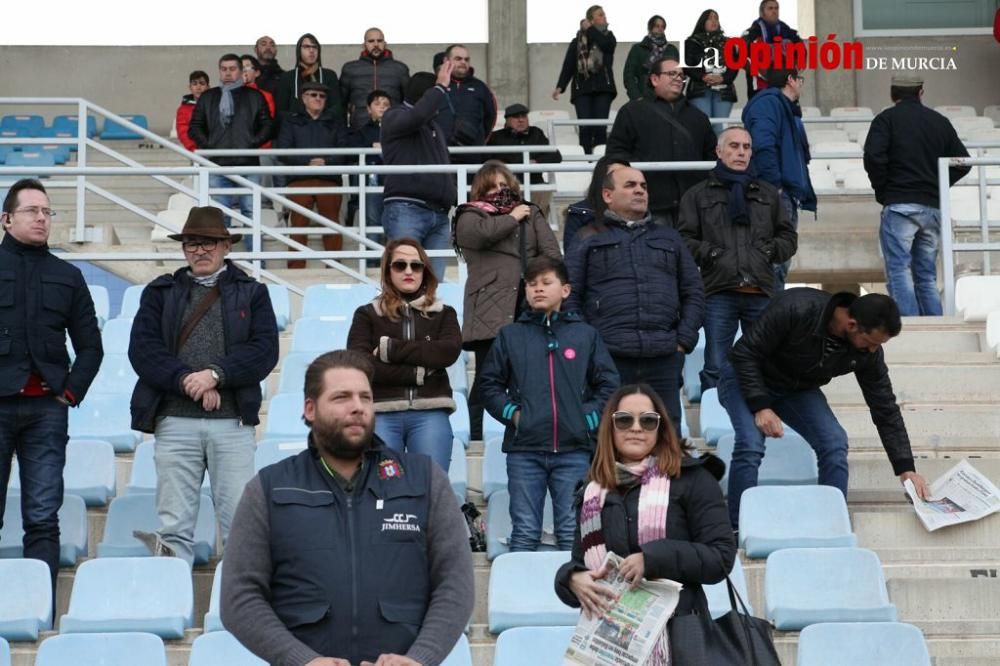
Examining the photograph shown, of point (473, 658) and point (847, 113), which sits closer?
point (473, 658)

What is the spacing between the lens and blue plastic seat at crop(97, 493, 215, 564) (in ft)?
25.0

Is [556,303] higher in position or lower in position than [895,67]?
lower

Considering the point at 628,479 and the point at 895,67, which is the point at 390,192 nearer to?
the point at 628,479

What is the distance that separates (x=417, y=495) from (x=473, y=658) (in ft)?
6.82

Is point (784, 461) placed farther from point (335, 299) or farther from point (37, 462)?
point (37, 462)

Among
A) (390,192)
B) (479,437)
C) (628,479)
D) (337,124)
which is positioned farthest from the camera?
(337,124)

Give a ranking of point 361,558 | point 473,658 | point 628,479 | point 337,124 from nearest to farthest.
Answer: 1. point 361,558
2. point 628,479
3. point 473,658
4. point 337,124

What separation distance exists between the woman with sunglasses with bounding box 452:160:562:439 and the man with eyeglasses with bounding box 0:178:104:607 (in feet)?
5.55

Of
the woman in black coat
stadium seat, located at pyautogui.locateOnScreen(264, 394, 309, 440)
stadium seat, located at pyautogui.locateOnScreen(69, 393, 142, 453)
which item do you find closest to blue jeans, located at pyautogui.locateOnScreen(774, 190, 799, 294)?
stadium seat, located at pyautogui.locateOnScreen(264, 394, 309, 440)

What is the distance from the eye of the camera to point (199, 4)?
61.1 feet

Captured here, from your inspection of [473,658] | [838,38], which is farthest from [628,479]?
[838,38]

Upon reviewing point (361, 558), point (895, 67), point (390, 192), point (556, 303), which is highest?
point (895, 67)

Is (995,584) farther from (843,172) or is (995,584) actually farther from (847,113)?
(847,113)

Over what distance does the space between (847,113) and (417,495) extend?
1272 cm
